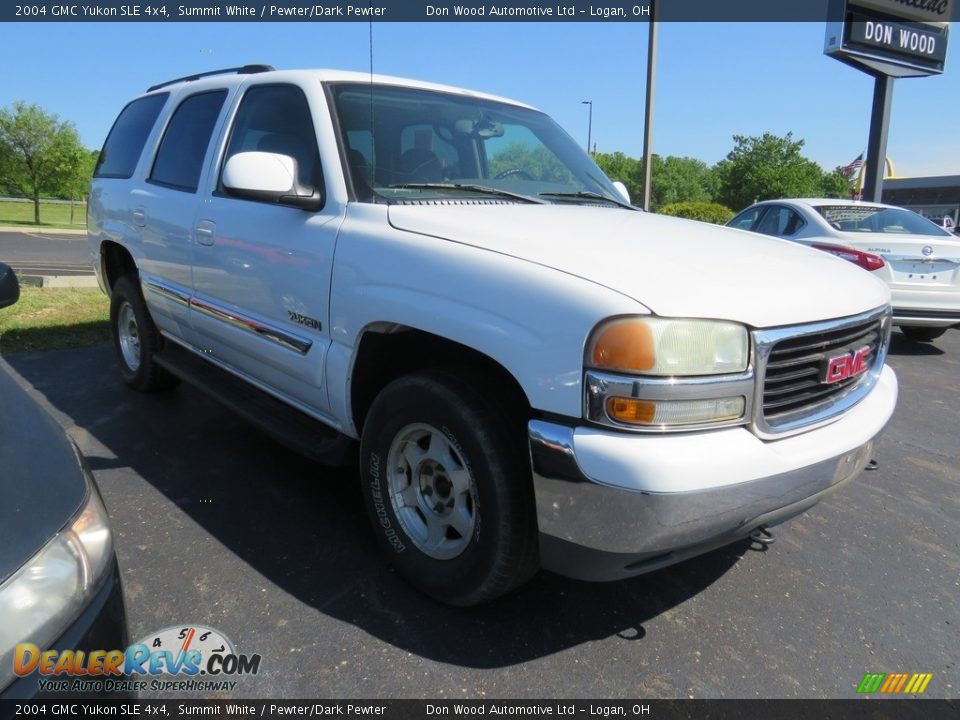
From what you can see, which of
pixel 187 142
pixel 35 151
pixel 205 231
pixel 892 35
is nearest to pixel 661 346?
pixel 205 231

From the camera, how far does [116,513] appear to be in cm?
306

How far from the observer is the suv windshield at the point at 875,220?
285 inches

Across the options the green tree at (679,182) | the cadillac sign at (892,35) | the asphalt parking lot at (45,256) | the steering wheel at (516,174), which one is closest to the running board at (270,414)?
the steering wheel at (516,174)

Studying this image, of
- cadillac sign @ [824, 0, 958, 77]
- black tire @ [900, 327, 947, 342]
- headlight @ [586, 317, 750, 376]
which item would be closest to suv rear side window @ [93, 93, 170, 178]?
headlight @ [586, 317, 750, 376]

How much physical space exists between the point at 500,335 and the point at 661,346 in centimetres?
48

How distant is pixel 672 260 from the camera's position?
215 centimetres

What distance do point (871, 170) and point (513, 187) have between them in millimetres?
14674

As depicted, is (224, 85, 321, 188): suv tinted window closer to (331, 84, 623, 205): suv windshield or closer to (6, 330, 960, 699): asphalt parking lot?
(331, 84, 623, 205): suv windshield

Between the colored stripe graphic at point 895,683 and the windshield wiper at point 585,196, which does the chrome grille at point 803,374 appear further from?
the windshield wiper at point 585,196

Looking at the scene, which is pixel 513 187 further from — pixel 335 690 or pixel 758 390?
pixel 335 690

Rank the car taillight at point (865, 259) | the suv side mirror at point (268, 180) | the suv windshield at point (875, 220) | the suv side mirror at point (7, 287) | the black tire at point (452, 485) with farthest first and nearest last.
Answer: the suv windshield at point (875, 220)
the car taillight at point (865, 259)
the suv side mirror at point (268, 180)
the suv side mirror at point (7, 287)
the black tire at point (452, 485)

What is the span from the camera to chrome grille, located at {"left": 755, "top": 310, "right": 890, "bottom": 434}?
1993 mm

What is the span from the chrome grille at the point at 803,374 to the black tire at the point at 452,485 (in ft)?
2.50

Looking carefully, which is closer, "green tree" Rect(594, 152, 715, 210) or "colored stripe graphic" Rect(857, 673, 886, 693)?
"colored stripe graphic" Rect(857, 673, 886, 693)
